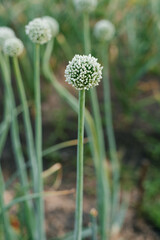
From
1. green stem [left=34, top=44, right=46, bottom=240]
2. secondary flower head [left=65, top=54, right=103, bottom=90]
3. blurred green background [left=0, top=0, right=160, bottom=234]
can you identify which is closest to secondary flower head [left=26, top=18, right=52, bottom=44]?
green stem [left=34, top=44, right=46, bottom=240]

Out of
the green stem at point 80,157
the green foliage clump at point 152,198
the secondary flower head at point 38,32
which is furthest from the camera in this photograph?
the green foliage clump at point 152,198

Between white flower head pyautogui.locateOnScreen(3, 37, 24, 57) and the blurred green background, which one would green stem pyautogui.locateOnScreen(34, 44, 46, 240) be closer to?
white flower head pyautogui.locateOnScreen(3, 37, 24, 57)

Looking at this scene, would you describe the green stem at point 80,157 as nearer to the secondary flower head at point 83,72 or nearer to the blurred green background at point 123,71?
the secondary flower head at point 83,72

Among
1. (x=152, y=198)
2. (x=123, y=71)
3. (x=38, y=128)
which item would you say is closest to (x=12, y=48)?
(x=38, y=128)

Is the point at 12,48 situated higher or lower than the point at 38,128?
higher

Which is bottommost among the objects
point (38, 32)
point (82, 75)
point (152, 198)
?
point (152, 198)

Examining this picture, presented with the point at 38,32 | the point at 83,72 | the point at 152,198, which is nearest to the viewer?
the point at 83,72

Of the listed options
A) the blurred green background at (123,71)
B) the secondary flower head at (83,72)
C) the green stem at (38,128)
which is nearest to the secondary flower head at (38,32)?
the green stem at (38,128)

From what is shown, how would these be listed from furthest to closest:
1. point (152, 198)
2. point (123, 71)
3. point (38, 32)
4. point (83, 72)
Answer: point (123, 71) < point (152, 198) < point (38, 32) < point (83, 72)

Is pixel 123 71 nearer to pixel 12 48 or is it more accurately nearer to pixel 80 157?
pixel 12 48
